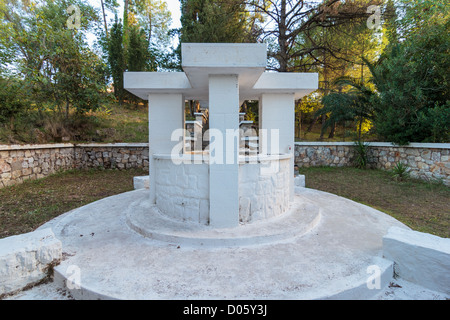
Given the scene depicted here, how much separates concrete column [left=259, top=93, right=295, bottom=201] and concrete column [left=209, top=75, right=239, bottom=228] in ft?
4.87

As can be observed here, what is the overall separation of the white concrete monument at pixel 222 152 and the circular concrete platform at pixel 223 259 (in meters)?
0.37

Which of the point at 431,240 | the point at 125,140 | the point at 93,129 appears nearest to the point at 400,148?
the point at 431,240

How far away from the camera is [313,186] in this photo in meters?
7.69

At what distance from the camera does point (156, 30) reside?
79.4 ft

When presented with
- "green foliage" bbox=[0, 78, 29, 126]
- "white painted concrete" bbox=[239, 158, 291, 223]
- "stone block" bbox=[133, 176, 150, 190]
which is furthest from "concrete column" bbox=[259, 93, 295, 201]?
"green foliage" bbox=[0, 78, 29, 126]

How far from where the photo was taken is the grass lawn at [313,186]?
4.48 metres

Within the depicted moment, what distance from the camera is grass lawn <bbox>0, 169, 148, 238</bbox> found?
4434mm

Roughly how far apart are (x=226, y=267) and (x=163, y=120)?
3.30 m

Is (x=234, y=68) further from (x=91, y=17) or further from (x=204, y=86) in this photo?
(x=91, y=17)

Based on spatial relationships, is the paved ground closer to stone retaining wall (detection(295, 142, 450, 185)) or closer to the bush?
stone retaining wall (detection(295, 142, 450, 185))

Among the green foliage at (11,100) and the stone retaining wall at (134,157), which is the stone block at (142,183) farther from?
the green foliage at (11,100)

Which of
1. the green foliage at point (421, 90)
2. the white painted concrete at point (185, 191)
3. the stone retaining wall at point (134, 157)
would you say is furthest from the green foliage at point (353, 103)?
the white painted concrete at point (185, 191)

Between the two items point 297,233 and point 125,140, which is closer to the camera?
point 297,233

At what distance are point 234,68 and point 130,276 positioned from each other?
113 inches
